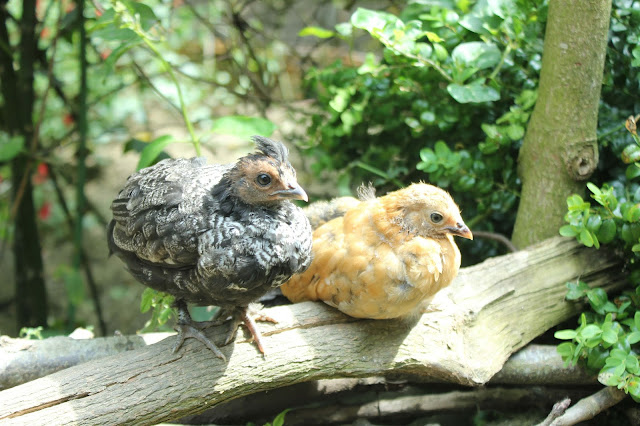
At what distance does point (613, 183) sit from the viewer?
2.78 metres

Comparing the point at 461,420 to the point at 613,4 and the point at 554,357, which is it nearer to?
the point at 554,357

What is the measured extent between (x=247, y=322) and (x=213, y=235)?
44 cm

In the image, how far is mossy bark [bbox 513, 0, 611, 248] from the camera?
2.65 meters

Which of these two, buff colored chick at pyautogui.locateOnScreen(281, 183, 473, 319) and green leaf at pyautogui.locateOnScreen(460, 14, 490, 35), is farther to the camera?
green leaf at pyautogui.locateOnScreen(460, 14, 490, 35)

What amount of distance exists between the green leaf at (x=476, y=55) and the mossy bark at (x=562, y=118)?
255 mm

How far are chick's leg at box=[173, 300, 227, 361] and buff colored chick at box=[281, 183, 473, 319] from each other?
505 millimetres

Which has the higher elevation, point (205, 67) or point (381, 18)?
point (205, 67)

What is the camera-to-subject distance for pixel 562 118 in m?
2.77

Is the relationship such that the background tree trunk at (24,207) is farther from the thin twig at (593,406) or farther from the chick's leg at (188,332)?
the thin twig at (593,406)

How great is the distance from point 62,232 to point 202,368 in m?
3.90

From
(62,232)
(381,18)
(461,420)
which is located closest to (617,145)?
(381,18)

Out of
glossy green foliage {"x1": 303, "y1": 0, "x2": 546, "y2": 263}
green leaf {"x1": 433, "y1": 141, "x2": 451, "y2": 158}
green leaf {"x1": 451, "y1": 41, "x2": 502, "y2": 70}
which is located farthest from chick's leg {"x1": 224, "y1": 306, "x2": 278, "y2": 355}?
green leaf {"x1": 451, "y1": 41, "x2": 502, "y2": 70}

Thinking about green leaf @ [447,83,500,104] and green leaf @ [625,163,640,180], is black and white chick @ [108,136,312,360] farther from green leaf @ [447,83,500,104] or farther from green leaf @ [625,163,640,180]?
green leaf @ [625,163,640,180]

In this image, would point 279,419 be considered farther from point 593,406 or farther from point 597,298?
point 597,298
